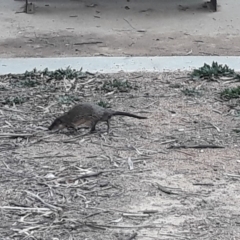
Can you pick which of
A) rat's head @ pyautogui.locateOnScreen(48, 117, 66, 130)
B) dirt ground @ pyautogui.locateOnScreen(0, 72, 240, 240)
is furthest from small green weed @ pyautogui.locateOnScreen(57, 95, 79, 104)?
rat's head @ pyautogui.locateOnScreen(48, 117, 66, 130)

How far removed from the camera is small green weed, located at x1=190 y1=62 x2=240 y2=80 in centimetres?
755

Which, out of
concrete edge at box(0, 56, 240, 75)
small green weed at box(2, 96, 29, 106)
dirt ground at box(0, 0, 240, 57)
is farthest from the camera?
dirt ground at box(0, 0, 240, 57)

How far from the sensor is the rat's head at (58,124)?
583 cm

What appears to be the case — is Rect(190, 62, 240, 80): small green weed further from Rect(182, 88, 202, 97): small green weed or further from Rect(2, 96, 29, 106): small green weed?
Rect(2, 96, 29, 106): small green weed

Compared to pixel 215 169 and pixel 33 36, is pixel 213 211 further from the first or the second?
pixel 33 36

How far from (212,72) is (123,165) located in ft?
8.91

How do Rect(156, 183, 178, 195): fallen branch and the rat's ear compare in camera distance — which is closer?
Rect(156, 183, 178, 195): fallen branch

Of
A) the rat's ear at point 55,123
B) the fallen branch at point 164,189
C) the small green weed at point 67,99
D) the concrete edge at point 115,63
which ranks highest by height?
the rat's ear at point 55,123

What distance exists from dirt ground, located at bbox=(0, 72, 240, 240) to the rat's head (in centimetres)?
9

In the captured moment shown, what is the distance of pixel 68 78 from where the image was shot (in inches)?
295

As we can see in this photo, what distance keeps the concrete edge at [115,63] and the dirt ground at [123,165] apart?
669mm

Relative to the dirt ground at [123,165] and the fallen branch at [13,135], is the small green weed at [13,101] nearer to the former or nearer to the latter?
the dirt ground at [123,165]

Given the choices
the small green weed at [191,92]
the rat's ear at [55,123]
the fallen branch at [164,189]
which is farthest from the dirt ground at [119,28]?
the fallen branch at [164,189]

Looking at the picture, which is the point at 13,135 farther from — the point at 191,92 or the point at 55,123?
the point at 191,92
